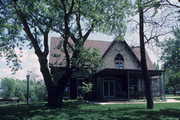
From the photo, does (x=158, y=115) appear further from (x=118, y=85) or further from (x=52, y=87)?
(x=118, y=85)

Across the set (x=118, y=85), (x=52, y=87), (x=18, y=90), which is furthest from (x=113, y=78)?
(x=52, y=87)

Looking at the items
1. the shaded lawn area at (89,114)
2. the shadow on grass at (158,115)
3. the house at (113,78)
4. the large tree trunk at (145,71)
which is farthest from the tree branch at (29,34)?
the shadow on grass at (158,115)

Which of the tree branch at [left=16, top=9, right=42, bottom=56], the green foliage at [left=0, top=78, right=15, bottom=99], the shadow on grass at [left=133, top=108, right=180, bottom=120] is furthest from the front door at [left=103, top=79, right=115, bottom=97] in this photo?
the shadow on grass at [left=133, top=108, right=180, bottom=120]

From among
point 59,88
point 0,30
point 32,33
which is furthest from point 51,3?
point 59,88

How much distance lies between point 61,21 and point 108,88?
1324 centimetres

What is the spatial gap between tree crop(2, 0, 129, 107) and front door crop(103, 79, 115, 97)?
9007 mm

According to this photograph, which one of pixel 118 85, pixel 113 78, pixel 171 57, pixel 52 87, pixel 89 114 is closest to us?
pixel 89 114

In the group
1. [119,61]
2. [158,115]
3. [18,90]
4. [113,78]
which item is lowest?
[158,115]

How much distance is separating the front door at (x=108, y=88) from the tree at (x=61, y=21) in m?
9.01

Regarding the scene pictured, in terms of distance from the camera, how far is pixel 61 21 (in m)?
15.2

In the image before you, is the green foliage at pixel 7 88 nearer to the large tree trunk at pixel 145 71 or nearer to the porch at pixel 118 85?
the porch at pixel 118 85

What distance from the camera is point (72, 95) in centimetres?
2550

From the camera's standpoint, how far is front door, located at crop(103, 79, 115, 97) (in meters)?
26.0

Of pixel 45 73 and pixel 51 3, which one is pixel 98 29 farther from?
pixel 45 73
